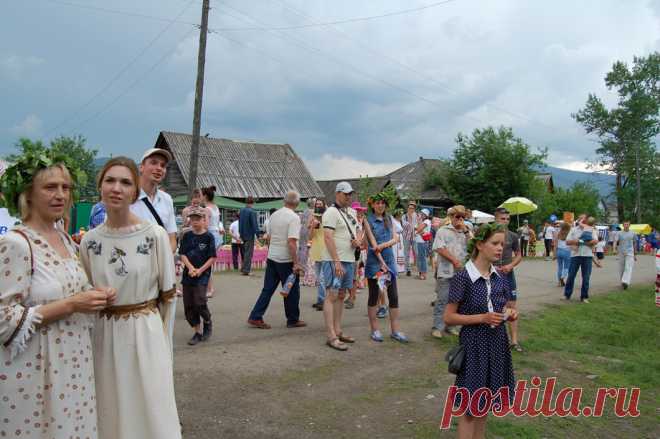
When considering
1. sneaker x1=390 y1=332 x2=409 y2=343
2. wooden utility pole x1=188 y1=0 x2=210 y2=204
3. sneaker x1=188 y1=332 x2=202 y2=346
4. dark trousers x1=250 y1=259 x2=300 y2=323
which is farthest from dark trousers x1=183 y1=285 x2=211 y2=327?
wooden utility pole x1=188 y1=0 x2=210 y2=204

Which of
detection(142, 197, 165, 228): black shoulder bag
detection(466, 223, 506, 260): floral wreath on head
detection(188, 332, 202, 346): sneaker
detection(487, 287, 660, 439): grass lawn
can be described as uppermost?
detection(142, 197, 165, 228): black shoulder bag

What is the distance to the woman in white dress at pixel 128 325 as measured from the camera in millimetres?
2871

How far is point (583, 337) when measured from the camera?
8891 mm

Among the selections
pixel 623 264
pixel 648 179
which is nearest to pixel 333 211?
pixel 623 264

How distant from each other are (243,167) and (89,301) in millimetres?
33505

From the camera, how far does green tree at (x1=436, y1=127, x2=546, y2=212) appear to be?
126 ft

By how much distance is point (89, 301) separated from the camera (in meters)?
2.62

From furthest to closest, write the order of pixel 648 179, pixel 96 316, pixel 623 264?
pixel 648 179 < pixel 623 264 < pixel 96 316

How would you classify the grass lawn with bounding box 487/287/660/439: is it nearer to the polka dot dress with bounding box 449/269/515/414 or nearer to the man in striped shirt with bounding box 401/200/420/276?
the polka dot dress with bounding box 449/269/515/414

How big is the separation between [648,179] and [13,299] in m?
60.0

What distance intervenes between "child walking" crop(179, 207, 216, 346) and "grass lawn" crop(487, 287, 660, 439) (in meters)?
3.89

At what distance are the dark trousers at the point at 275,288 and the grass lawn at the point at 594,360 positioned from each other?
3265 mm

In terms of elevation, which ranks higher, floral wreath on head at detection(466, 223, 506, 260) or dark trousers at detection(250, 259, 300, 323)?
floral wreath on head at detection(466, 223, 506, 260)

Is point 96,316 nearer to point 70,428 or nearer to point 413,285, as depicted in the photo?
point 70,428
